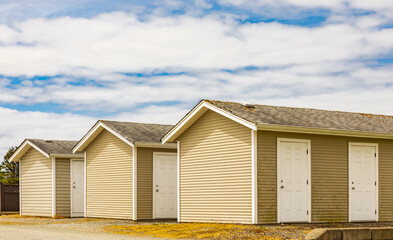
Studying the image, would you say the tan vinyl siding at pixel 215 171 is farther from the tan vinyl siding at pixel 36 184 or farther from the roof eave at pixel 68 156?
the tan vinyl siding at pixel 36 184

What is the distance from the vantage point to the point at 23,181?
96.4 ft

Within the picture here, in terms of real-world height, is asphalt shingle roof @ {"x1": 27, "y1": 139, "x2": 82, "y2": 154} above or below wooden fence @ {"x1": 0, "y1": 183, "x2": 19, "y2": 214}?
above

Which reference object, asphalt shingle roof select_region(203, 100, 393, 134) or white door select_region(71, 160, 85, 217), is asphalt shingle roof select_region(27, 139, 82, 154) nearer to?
white door select_region(71, 160, 85, 217)

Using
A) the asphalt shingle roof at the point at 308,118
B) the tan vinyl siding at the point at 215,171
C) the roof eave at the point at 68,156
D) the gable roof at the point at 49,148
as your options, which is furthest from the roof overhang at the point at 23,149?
the asphalt shingle roof at the point at 308,118

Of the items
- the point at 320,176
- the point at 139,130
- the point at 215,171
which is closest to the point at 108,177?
the point at 139,130

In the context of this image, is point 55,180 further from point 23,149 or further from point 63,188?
point 23,149

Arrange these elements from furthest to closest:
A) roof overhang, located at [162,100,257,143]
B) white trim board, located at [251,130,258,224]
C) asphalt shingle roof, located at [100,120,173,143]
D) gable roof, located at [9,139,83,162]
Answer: gable roof, located at [9,139,83,162], asphalt shingle roof, located at [100,120,173,143], roof overhang, located at [162,100,257,143], white trim board, located at [251,130,258,224]

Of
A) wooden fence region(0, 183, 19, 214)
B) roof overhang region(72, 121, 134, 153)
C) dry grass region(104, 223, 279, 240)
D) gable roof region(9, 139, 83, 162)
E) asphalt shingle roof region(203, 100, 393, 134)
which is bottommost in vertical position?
wooden fence region(0, 183, 19, 214)

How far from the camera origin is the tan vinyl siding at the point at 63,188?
26.8 m

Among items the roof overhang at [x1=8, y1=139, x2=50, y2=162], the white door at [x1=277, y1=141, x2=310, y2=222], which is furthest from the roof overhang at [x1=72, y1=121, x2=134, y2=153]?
the white door at [x1=277, y1=141, x2=310, y2=222]

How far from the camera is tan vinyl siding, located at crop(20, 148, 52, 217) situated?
27.3 meters

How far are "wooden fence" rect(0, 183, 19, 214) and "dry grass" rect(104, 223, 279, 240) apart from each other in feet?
52.7

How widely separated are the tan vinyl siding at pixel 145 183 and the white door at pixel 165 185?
0.67 feet

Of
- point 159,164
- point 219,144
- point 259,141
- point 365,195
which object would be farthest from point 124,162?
point 365,195
